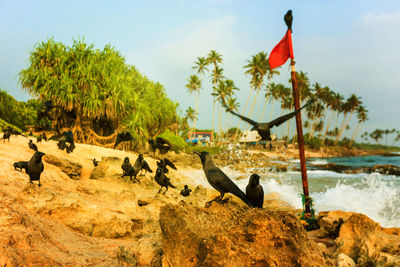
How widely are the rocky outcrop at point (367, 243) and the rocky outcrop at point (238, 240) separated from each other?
7.94 feet

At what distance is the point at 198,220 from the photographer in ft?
7.81

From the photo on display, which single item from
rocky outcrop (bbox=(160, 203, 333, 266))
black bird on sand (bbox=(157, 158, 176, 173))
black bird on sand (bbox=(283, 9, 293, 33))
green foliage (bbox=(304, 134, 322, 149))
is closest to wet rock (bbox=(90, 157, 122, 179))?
black bird on sand (bbox=(157, 158, 176, 173))

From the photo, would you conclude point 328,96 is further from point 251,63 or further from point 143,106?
point 143,106

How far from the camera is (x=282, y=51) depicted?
8164 mm

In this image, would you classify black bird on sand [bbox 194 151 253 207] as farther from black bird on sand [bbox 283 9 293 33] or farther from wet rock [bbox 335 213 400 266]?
black bird on sand [bbox 283 9 293 33]

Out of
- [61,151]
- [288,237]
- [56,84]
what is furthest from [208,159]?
[56,84]

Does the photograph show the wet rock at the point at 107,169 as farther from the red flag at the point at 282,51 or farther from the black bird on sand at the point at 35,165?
the red flag at the point at 282,51

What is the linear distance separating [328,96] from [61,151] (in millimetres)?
77419

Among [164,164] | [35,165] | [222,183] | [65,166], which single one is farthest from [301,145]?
[65,166]

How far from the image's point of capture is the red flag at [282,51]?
7910 mm

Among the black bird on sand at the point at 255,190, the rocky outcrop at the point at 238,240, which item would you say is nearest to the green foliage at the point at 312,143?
the black bird on sand at the point at 255,190

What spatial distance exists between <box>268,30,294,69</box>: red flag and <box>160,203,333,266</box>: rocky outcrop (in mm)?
6832

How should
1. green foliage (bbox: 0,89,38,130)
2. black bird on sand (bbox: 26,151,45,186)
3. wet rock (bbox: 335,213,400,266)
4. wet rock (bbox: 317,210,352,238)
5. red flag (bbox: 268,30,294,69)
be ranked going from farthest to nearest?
green foliage (bbox: 0,89,38,130)
red flag (bbox: 268,30,294,69)
wet rock (bbox: 317,210,352,238)
black bird on sand (bbox: 26,151,45,186)
wet rock (bbox: 335,213,400,266)

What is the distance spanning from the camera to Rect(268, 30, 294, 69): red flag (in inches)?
311
